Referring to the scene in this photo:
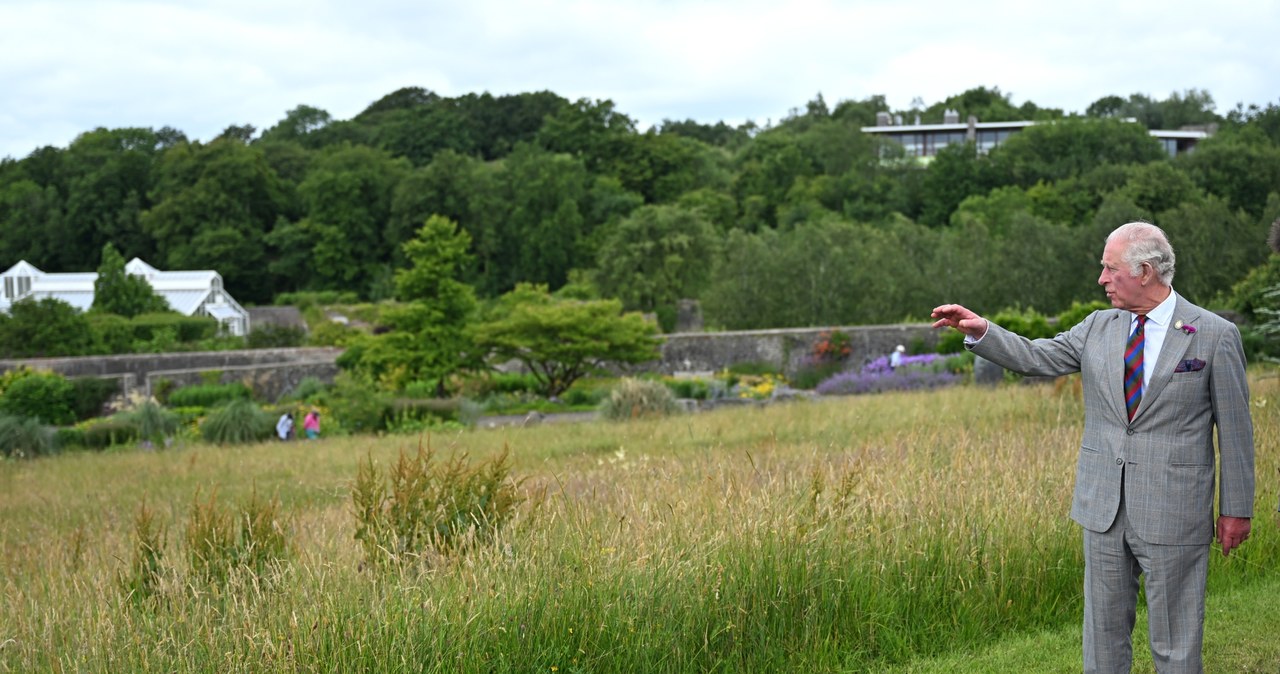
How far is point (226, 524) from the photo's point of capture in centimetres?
550

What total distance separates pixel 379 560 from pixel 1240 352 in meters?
3.42

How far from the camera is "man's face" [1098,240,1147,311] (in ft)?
11.3

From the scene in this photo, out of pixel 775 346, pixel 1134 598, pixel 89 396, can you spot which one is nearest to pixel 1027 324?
pixel 775 346

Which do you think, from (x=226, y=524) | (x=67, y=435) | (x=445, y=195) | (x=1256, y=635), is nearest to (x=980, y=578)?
(x=1256, y=635)

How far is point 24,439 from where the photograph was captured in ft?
57.7

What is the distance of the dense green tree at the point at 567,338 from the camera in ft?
70.4

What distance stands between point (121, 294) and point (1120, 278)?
1926 inches

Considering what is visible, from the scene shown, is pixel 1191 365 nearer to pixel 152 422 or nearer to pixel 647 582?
pixel 647 582

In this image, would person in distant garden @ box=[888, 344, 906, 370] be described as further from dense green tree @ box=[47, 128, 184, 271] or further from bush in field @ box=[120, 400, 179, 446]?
dense green tree @ box=[47, 128, 184, 271]

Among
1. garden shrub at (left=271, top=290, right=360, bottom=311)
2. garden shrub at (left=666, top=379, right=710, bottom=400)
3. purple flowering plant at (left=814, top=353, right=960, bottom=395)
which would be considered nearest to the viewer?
purple flowering plant at (left=814, top=353, right=960, bottom=395)

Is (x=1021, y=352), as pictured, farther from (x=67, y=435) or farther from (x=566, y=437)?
(x=67, y=435)

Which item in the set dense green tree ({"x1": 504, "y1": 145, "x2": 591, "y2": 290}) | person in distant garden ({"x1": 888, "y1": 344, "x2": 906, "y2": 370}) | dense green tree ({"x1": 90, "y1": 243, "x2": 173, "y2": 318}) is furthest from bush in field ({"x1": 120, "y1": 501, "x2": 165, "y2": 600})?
dense green tree ({"x1": 504, "y1": 145, "x2": 591, "y2": 290})

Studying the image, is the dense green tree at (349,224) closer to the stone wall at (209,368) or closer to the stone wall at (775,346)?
the stone wall at (209,368)

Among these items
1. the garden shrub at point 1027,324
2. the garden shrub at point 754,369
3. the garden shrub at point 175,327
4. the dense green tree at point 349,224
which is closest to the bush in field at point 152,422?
the garden shrub at point 754,369
